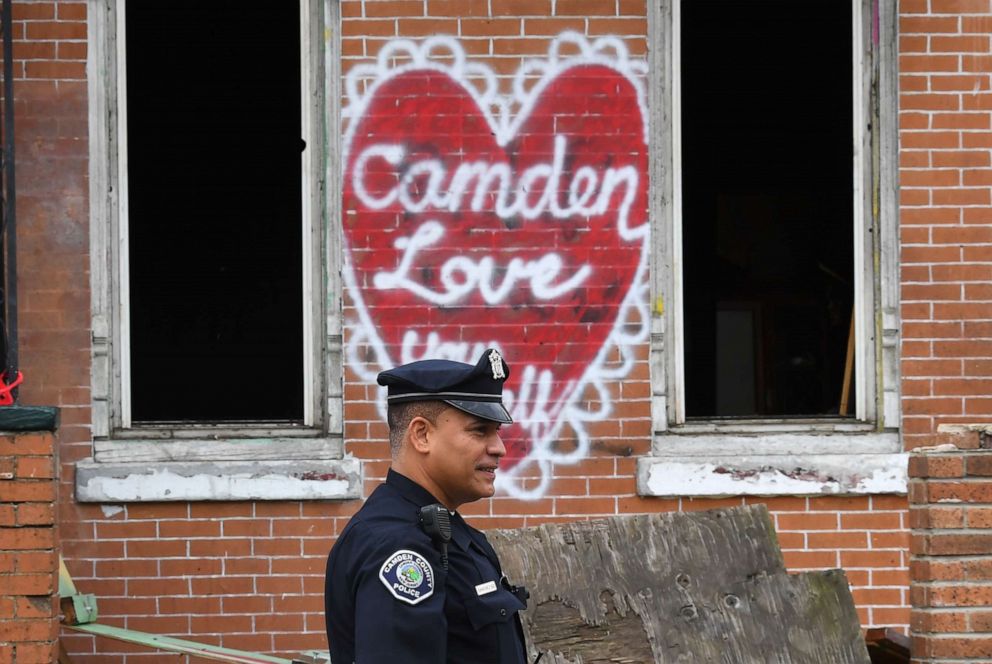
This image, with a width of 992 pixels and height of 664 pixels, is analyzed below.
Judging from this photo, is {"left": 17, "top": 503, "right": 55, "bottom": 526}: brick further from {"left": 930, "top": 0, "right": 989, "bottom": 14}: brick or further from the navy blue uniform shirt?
{"left": 930, "top": 0, "right": 989, "bottom": 14}: brick

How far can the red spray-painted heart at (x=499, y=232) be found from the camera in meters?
6.17

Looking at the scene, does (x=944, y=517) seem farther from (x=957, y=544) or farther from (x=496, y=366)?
(x=496, y=366)

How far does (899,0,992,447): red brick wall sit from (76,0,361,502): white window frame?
8.54ft

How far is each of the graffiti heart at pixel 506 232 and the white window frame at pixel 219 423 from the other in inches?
5.6

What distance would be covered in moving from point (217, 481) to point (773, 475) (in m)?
2.50

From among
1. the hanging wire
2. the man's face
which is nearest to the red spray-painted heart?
the hanging wire

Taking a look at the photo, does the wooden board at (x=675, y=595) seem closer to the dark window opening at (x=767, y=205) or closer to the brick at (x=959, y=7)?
the dark window opening at (x=767, y=205)

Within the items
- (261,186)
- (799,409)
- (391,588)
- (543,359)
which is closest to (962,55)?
(799,409)

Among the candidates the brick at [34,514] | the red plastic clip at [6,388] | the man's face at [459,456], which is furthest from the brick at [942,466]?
the red plastic clip at [6,388]

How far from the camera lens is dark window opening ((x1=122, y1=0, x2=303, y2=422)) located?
6.40 m

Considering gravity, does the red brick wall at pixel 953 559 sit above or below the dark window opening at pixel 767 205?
below

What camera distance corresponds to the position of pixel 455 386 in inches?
120

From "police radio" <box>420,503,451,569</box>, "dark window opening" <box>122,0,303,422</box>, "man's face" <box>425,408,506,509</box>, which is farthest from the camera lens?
"dark window opening" <box>122,0,303,422</box>

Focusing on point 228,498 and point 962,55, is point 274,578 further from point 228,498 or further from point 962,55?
point 962,55
